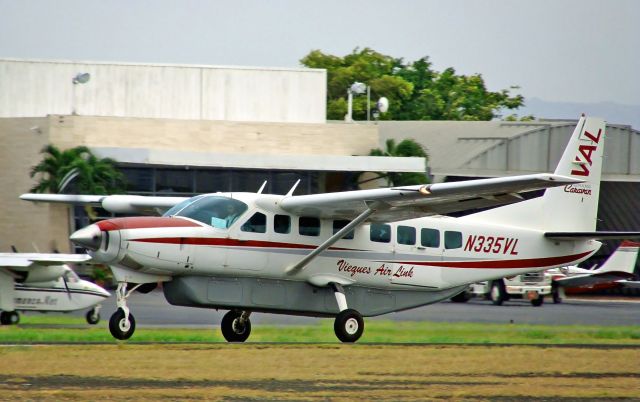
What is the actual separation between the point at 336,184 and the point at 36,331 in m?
20.8

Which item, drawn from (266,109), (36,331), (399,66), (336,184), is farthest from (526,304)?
(399,66)

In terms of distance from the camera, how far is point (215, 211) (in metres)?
20.6

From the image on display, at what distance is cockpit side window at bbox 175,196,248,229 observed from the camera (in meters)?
20.5

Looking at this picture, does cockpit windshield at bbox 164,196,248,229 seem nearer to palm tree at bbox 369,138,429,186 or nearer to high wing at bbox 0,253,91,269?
high wing at bbox 0,253,91,269

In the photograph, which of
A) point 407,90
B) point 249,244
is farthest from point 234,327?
point 407,90

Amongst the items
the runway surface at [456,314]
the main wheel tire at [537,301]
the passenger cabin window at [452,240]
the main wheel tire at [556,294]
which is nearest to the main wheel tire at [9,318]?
the runway surface at [456,314]

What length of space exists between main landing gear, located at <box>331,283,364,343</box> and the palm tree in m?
24.6

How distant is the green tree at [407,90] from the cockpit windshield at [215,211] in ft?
171

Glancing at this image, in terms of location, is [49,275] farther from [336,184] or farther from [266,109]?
[266,109]

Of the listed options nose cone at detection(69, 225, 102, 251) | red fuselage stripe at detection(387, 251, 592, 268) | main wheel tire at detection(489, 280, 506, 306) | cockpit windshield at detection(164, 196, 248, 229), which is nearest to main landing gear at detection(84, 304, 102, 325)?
cockpit windshield at detection(164, 196, 248, 229)

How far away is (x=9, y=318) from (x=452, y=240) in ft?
43.3

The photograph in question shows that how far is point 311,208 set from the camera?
69.1 ft

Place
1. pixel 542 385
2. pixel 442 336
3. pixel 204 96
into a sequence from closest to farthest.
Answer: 1. pixel 542 385
2. pixel 442 336
3. pixel 204 96

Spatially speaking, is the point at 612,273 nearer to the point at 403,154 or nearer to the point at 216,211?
the point at 403,154
